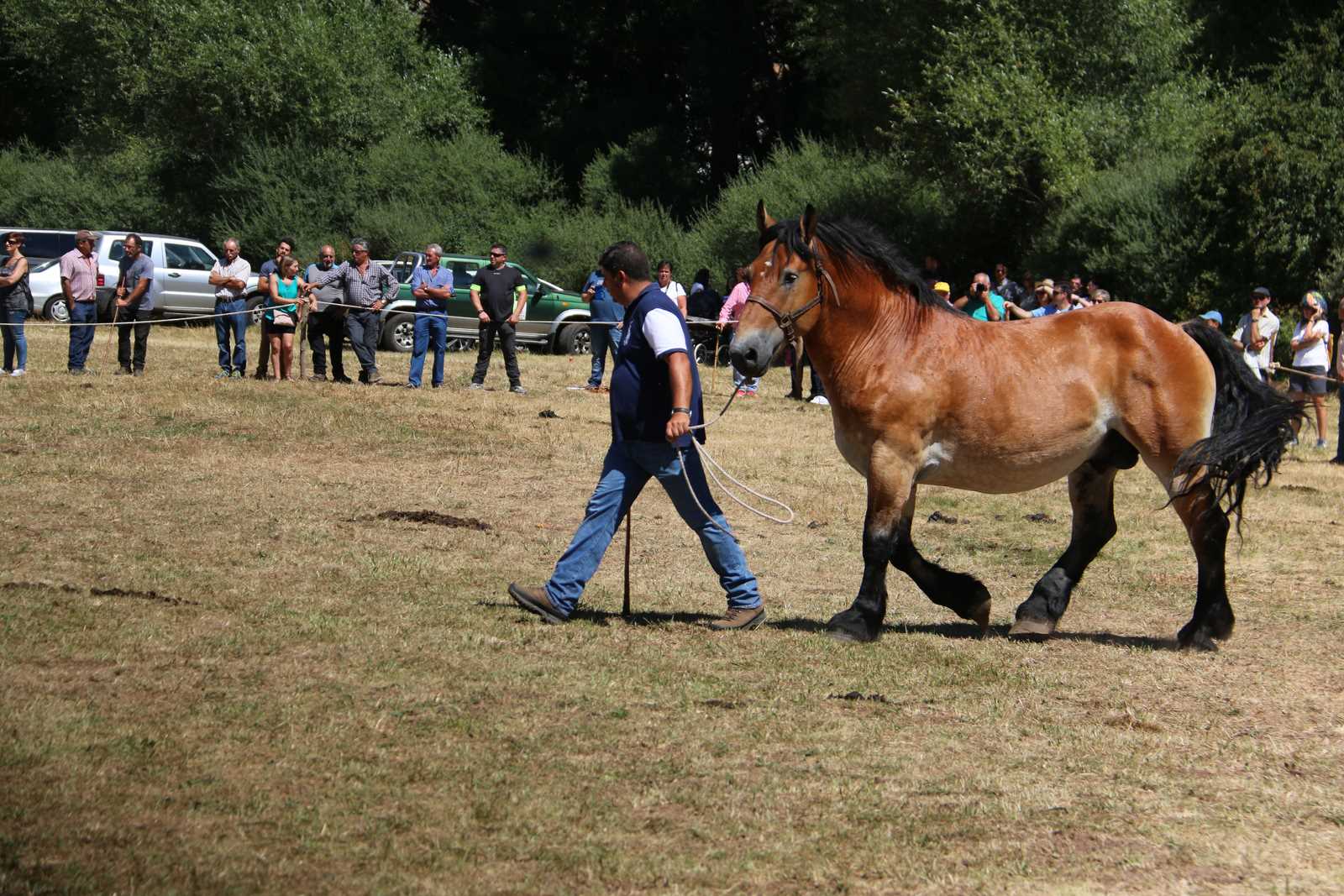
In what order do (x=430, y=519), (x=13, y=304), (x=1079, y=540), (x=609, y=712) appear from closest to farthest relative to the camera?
(x=609, y=712) → (x=1079, y=540) → (x=430, y=519) → (x=13, y=304)

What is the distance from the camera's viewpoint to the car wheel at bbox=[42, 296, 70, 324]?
2872cm

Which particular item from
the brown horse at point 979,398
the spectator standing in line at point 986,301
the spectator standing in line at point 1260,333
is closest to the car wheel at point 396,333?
the spectator standing in line at point 986,301

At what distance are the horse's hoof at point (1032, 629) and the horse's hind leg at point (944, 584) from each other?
174 millimetres

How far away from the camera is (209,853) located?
467 cm

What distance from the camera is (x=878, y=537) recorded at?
8.00 metres

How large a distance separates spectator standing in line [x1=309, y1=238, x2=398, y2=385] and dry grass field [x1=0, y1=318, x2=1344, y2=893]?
312 inches

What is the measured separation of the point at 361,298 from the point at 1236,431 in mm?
14417

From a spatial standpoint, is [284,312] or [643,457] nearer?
[643,457]

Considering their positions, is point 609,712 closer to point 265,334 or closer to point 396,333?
point 265,334

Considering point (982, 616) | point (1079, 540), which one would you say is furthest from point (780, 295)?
point (1079, 540)

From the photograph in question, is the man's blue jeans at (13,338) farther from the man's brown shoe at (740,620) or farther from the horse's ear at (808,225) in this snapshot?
the horse's ear at (808,225)

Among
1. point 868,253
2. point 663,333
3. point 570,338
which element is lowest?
point 570,338

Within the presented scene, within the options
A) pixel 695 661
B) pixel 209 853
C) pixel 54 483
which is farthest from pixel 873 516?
pixel 54 483

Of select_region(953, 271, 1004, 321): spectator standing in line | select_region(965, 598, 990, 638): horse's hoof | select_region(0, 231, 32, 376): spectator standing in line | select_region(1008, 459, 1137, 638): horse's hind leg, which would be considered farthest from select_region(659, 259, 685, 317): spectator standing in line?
select_region(965, 598, 990, 638): horse's hoof
